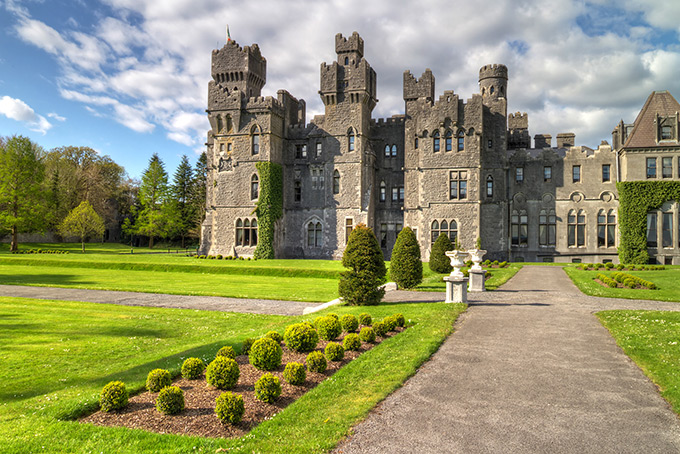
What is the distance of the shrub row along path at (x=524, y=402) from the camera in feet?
18.0

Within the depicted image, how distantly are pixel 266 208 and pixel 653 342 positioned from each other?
3732 cm

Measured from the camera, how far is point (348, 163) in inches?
1729

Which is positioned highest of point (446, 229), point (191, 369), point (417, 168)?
point (417, 168)

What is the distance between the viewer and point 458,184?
4075 centimetres

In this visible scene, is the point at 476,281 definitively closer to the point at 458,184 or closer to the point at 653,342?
the point at 653,342

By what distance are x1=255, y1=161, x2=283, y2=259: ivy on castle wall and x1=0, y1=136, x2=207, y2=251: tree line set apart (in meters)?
26.5

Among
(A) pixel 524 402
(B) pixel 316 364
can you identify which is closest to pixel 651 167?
(A) pixel 524 402

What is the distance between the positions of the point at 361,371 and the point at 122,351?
593cm

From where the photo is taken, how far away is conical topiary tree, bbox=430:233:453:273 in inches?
1182

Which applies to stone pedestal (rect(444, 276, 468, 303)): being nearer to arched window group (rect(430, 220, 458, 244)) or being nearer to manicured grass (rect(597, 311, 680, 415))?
manicured grass (rect(597, 311, 680, 415))

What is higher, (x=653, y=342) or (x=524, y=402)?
(x=653, y=342)

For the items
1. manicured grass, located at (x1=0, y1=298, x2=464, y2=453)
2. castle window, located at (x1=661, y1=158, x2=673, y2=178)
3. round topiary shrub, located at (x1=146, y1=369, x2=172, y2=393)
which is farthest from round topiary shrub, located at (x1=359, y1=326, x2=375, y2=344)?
castle window, located at (x1=661, y1=158, x2=673, y2=178)

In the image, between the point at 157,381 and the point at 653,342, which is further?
the point at 653,342

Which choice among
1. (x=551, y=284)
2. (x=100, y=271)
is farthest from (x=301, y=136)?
(x=551, y=284)
